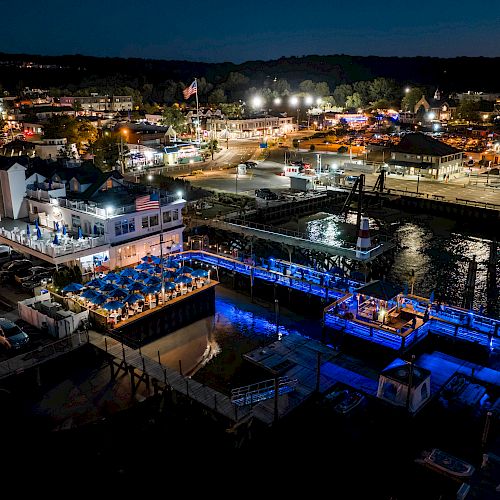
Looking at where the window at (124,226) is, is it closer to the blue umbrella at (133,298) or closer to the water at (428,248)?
the blue umbrella at (133,298)

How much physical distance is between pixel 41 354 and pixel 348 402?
50.6 feet

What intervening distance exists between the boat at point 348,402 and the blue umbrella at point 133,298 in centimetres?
1366

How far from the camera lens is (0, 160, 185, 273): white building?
36625mm

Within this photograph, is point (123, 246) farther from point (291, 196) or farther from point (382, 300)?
point (291, 196)

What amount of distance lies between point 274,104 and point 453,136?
81.4 m

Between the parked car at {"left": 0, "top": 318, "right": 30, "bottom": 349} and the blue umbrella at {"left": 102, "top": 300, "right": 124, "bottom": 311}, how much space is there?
14.5 feet

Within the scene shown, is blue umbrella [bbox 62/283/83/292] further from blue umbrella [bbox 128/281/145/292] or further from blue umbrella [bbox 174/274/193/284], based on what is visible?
blue umbrella [bbox 174/274/193/284]

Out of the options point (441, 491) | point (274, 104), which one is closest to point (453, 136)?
point (274, 104)

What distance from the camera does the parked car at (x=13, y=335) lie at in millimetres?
26344

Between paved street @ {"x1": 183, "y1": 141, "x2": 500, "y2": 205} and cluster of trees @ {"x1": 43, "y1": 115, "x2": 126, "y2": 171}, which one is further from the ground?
cluster of trees @ {"x1": 43, "y1": 115, "x2": 126, "y2": 171}

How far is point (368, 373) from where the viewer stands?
87.9 feet

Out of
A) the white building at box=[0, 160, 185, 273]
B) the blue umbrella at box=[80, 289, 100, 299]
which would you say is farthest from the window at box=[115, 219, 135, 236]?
the blue umbrella at box=[80, 289, 100, 299]

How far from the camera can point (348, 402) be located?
23.9 m

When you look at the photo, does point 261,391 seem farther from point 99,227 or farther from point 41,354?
point 99,227
